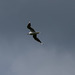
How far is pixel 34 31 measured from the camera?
143250 mm

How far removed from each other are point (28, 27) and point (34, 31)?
3.28m

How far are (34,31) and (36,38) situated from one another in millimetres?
5885

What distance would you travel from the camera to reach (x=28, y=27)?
145m

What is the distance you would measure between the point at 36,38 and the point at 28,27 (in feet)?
19.8

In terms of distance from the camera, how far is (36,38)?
14850 centimetres
